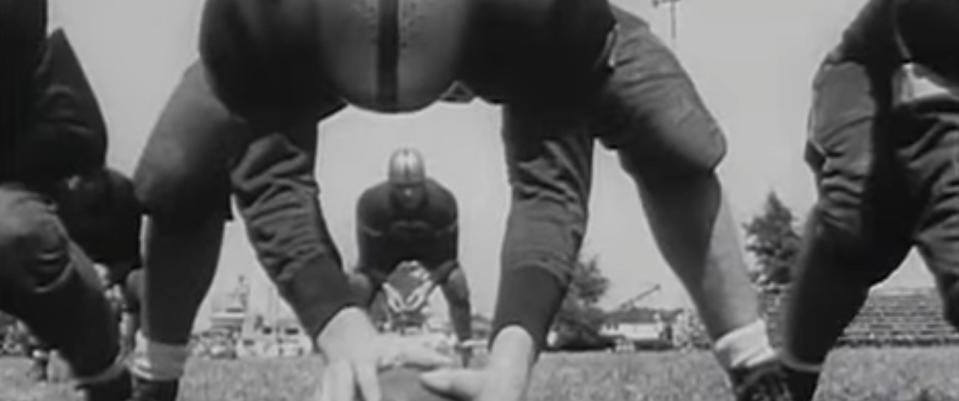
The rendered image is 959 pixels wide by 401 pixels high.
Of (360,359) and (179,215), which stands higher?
(360,359)

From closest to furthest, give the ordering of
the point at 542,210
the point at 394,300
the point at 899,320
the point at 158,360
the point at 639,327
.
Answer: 1. the point at 542,210
2. the point at 158,360
3. the point at 394,300
4. the point at 899,320
5. the point at 639,327

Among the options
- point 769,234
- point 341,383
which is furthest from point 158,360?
point 769,234

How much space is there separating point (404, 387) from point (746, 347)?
1.32 m

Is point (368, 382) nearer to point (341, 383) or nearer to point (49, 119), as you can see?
point (341, 383)

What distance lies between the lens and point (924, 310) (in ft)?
109

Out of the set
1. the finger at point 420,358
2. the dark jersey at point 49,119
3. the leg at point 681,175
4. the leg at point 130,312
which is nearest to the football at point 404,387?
the finger at point 420,358

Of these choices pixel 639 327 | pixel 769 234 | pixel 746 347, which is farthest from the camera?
pixel 769 234

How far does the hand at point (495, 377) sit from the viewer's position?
9.12 ft

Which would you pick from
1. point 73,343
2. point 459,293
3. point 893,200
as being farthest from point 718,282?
point 459,293

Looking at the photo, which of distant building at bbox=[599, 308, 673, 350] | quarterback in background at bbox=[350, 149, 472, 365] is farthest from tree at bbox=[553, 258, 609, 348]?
quarterback in background at bbox=[350, 149, 472, 365]

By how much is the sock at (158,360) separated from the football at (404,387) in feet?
5.27

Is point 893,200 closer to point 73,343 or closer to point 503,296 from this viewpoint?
point 503,296

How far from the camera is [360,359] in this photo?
9.37 ft

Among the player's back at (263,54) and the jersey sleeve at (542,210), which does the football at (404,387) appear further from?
the player's back at (263,54)
